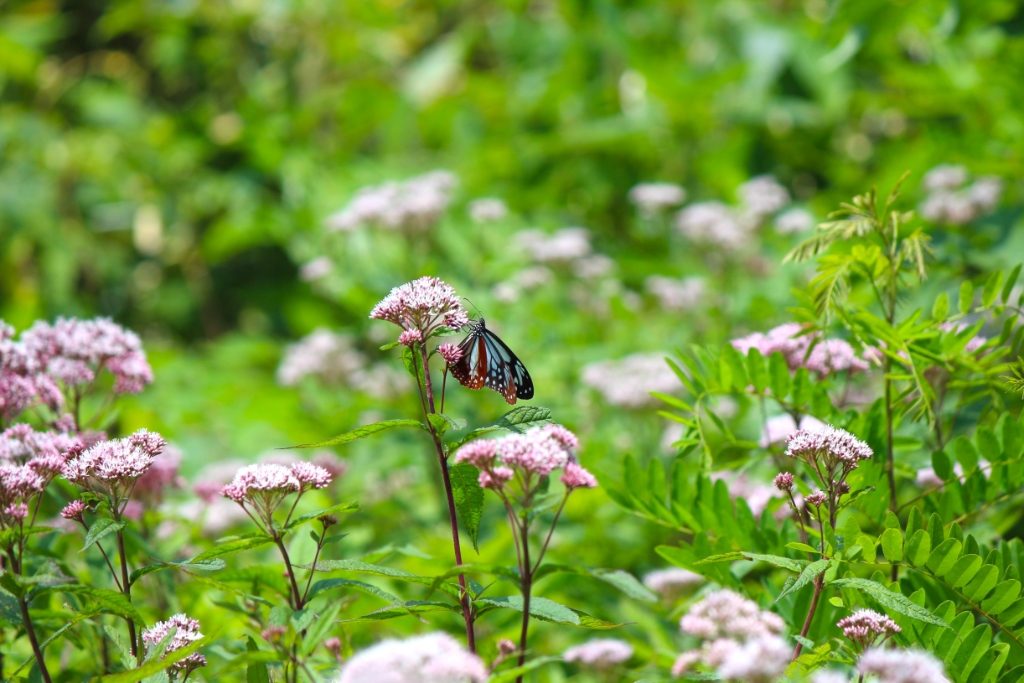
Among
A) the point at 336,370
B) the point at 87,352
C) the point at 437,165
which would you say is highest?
the point at 437,165

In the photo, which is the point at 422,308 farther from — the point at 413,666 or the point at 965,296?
the point at 965,296

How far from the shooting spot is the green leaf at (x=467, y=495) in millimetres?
1236

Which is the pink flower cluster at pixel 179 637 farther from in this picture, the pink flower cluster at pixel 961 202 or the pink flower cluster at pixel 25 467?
the pink flower cluster at pixel 961 202

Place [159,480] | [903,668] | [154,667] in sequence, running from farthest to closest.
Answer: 1. [159,480]
2. [154,667]
3. [903,668]

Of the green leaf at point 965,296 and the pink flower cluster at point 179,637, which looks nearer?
the pink flower cluster at point 179,637

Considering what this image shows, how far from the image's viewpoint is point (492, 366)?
4.79ft

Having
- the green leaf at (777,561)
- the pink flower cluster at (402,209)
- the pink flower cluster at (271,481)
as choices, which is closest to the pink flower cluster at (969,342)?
the green leaf at (777,561)

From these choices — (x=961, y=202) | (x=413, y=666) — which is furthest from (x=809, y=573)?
(x=961, y=202)

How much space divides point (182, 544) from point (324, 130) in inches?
187

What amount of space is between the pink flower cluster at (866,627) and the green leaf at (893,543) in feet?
0.43

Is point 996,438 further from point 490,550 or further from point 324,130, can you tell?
point 324,130

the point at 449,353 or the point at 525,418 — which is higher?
the point at 449,353

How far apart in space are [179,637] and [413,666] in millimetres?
400

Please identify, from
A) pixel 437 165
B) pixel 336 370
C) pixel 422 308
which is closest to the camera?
pixel 422 308
